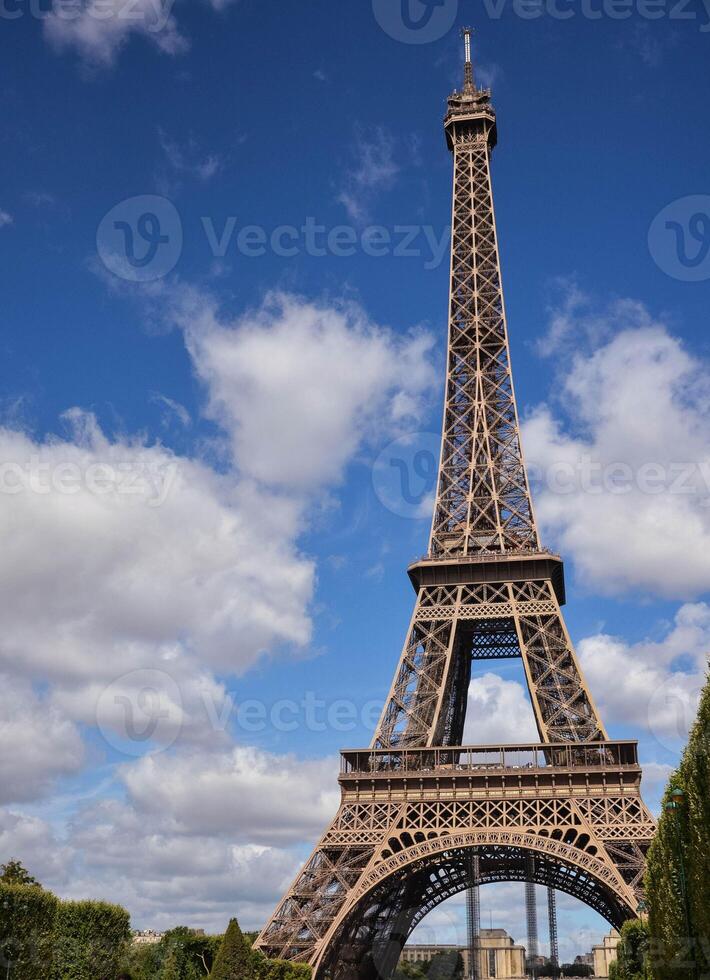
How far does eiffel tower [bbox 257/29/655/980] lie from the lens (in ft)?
147

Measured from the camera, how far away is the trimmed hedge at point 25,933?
3262cm

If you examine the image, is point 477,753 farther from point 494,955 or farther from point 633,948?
point 494,955

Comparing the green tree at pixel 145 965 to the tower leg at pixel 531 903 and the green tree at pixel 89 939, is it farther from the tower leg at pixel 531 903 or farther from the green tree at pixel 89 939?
the tower leg at pixel 531 903

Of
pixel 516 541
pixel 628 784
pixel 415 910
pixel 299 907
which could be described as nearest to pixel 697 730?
pixel 628 784

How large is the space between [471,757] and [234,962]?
48.4ft

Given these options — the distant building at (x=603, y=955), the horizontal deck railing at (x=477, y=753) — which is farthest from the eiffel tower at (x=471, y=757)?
the distant building at (x=603, y=955)

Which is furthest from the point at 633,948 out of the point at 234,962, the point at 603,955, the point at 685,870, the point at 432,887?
the point at 603,955

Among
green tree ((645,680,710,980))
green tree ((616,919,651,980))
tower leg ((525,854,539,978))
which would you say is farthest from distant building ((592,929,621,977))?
green tree ((645,680,710,980))

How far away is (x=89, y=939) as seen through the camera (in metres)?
44.2

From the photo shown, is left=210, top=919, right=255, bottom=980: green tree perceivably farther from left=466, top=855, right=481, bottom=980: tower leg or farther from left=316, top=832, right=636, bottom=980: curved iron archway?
left=466, top=855, right=481, bottom=980: tower leg

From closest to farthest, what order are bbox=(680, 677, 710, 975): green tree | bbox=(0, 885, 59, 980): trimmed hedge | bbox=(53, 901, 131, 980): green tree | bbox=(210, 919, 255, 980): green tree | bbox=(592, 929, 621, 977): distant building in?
bbox=(680, 677, 710, 975): green tree, bbox=(0, 885, 59, 980): trimmed hedge, bbox=(210, 919, 255, 980): green tree, bbox=(53, 901, 131, 980): green tree, bbox=(592, 929, 621, 977): distant building

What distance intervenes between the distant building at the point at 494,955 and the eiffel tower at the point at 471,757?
325 ft

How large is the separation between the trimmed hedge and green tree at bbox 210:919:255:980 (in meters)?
8.63

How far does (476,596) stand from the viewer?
5438cm
